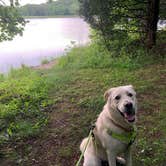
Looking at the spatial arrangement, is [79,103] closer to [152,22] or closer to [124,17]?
[152,22]

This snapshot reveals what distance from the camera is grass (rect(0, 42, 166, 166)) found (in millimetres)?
4719

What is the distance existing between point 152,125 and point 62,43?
13.0 meters

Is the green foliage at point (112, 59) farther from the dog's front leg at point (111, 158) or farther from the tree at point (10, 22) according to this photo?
the dog's front leg at point (111, 158)

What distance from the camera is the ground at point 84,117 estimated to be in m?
4.60

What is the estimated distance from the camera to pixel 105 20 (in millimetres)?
9984

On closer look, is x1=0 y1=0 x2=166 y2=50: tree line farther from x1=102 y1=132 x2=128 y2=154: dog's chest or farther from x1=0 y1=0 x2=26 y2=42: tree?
x1=102 y1=132 x2=128 y2=154: dog's chest

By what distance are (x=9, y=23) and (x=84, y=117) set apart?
13.2ft

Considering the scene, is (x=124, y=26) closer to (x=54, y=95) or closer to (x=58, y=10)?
(x=54, y=95)

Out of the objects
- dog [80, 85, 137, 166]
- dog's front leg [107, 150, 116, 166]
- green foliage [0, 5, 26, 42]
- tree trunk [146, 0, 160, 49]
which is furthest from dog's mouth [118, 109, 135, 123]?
tree trunk [146, 0, 160, 49]

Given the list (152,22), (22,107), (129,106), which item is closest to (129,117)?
(129,106)

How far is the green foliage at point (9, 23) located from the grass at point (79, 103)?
1.39 m

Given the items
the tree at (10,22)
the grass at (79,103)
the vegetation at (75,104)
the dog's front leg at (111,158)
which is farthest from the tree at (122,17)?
the dog's front leg at (111,158)

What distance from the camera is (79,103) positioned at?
6.67 m

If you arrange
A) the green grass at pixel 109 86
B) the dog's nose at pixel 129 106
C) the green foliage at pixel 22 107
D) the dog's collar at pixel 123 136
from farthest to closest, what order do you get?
the green foliage at pixel 22 107 → the green grass at pixel 109 86 → the dog's collar at pixel 123 136 → the dog's nose at pixel 129 106
